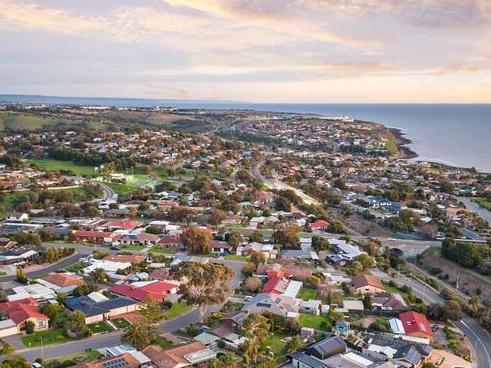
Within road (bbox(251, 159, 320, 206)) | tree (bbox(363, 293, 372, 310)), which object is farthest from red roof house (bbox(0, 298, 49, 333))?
road (bbox(251, 159, 320, 206))

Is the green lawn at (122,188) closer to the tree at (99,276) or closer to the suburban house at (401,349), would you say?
the tree at (99,276)

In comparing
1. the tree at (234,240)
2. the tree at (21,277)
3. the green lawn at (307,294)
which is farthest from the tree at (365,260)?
the tree at (21,277)

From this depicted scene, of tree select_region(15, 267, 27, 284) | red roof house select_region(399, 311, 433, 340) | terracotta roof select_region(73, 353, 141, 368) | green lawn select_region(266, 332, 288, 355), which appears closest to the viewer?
terracotta roof select_region(73, 353, 141, 368)

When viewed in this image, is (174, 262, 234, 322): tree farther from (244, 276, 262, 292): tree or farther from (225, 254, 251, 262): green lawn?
(225, 254, 251, 262): green lawn

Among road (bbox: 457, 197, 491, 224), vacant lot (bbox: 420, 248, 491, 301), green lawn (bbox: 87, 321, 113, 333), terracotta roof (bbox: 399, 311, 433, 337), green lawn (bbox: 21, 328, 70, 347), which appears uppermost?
terracotta roof (bbox: 399, 311, 433, 337)

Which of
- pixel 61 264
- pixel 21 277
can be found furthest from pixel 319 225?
pixel 21 277

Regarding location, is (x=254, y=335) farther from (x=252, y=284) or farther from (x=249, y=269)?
(x=249, y=269)

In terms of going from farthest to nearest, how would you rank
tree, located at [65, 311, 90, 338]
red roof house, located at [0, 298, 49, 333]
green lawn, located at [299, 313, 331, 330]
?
green lawn, located at [299, 313, 331, 330]
red roof house, located at [0, 298, 49, 333]
tree, located at [65, 311, 90, 338]
